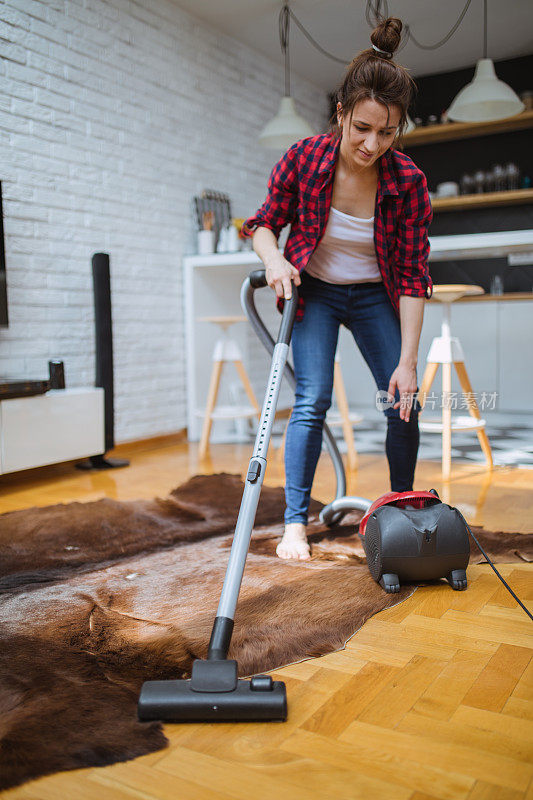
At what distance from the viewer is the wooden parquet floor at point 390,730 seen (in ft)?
2.76

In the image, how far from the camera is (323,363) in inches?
70.8

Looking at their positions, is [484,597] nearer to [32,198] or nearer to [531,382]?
[32,198]

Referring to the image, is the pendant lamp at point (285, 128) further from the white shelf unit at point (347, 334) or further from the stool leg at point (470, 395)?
the stool leg at point (470, 395)

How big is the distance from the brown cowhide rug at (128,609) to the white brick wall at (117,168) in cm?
132

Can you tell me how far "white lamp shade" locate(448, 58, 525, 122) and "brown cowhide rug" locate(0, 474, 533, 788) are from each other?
8.11 ft

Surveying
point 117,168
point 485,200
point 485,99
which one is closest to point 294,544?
point 117,168

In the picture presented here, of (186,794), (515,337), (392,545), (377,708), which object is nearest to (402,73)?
(392,545)

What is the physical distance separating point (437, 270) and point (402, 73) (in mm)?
4092

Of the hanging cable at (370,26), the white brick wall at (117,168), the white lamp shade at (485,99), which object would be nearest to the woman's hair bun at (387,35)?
the white brick wall at (117,168)

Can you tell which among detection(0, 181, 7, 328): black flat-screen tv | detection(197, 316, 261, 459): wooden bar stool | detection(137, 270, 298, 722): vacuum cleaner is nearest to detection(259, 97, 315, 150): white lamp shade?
detection(197, 316, 261, 459): wooden bar stool

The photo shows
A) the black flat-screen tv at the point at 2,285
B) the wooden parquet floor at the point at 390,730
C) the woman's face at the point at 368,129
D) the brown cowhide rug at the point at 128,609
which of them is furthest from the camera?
the black flat-screen tv at the point at 2,285

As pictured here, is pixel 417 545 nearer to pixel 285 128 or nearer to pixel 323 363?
pixel 323 363

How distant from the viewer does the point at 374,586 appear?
153 cm

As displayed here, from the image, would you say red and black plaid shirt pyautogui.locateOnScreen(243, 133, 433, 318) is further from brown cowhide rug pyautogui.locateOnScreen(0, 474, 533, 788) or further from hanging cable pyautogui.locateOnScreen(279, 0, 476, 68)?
hanging cable pyautogui.locateOnScreen(279, 0, 476, 68)
